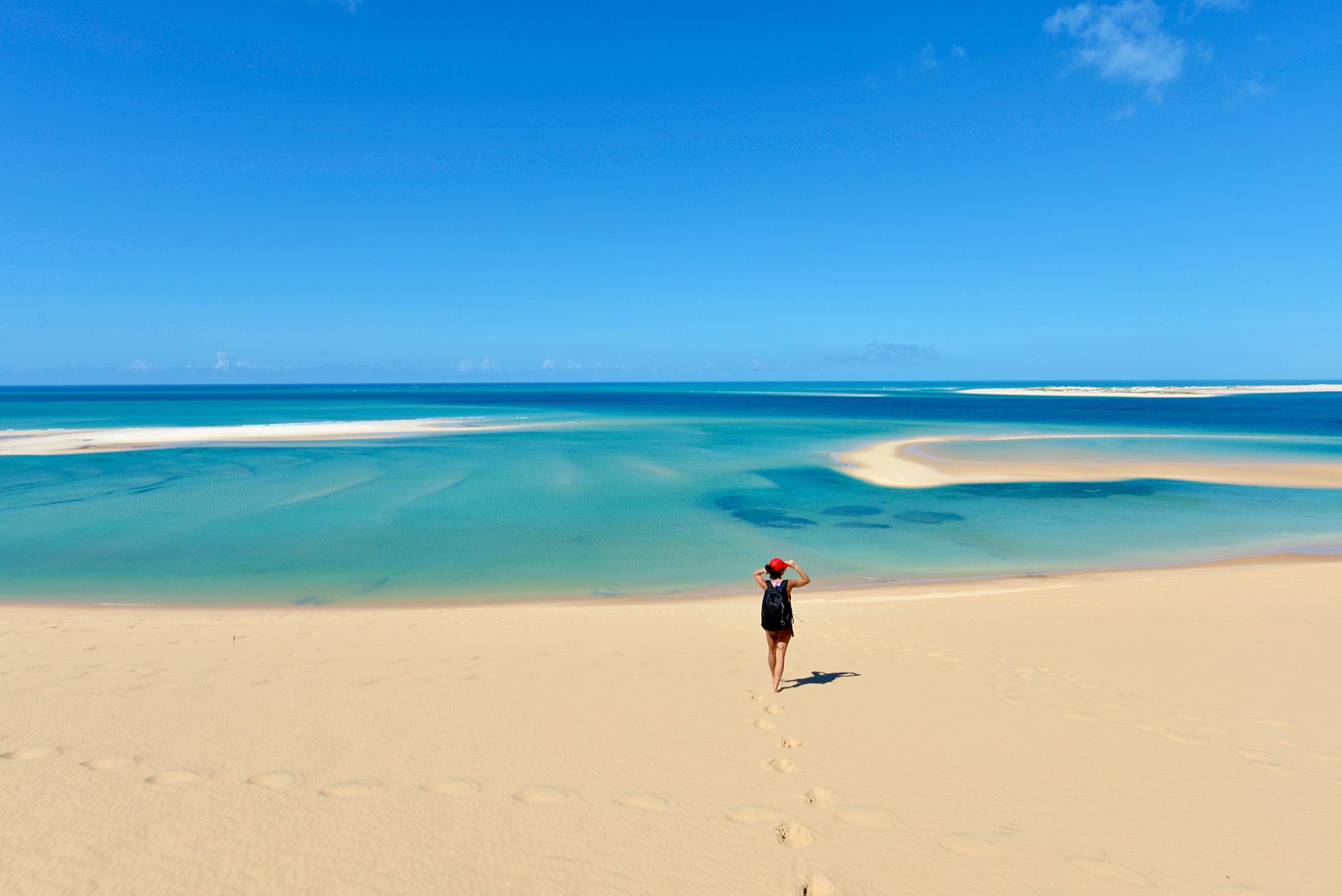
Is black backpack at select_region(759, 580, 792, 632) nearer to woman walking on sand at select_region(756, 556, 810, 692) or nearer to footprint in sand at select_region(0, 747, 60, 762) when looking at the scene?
woman walking on sand at select_region(756, 556, 810, 692)

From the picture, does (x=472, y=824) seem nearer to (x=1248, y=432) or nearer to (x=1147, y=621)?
(x=1147, y=621)

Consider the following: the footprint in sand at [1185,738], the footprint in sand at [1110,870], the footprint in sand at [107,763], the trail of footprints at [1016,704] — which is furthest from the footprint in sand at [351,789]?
the footprint in sand at [1185,738]

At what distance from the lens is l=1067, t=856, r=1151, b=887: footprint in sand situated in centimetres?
468

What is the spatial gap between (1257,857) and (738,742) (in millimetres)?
3950

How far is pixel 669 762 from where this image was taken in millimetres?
6277

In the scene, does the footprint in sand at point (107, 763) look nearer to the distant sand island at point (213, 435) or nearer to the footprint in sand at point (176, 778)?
the footprint in sand at point (176, 778)

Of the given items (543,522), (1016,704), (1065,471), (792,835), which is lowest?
(543,522)

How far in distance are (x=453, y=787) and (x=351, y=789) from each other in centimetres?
80

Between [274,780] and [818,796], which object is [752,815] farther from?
[274,780]

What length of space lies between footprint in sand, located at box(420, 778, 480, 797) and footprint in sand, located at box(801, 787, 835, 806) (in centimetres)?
266

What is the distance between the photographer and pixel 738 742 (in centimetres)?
674

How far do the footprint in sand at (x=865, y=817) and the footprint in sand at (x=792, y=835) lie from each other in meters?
0.39

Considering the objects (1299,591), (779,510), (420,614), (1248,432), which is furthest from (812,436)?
(420,614)

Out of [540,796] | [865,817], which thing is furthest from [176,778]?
[865,817]
